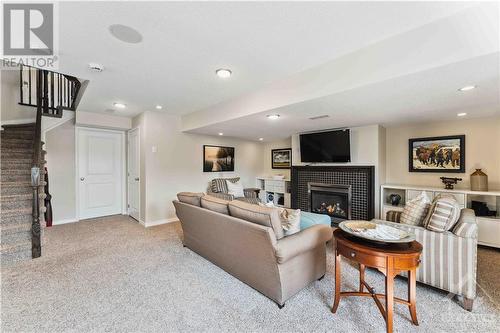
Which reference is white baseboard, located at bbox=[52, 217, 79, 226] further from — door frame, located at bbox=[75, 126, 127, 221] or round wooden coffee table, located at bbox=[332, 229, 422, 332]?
round wooden coffee table, located at bbox=[332, 229, 422, 332]

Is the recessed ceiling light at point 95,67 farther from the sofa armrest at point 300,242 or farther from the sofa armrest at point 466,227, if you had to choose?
the sofa armrest at point 466,227

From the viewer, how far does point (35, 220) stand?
2.93m

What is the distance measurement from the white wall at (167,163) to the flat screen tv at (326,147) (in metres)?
2.21

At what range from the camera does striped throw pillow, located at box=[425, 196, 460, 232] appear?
2.01 metres

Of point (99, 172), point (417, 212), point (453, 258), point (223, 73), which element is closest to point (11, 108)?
point (99, 172)

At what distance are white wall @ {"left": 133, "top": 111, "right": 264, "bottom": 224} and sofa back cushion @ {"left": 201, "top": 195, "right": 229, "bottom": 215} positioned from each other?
2224mm

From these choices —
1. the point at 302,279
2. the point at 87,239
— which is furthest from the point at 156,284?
the point at 87,239

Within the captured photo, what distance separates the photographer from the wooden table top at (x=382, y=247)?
149 centimetres

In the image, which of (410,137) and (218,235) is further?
(410,137)

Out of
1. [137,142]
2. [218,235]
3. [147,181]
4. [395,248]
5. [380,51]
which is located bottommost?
[218,235]

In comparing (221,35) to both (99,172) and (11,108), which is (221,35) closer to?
(99,172)

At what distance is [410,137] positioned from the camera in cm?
414

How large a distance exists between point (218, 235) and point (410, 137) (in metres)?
4.07

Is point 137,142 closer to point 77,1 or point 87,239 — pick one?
point 87,239
